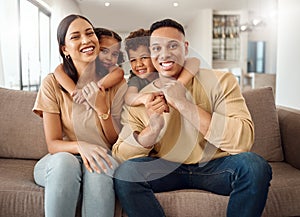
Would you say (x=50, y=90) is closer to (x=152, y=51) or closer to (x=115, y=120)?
(x=115, y=120)

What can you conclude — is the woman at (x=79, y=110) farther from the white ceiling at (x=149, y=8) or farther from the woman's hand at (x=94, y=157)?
the white ceiling at (x=149, y=8)

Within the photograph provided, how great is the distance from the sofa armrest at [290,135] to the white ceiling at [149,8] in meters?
4.47

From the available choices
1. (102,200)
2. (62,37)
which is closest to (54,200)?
(102,200)

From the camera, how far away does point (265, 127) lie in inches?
58.1

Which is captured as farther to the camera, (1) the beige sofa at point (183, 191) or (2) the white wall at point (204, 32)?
(2) the white wall at point (204, 32)

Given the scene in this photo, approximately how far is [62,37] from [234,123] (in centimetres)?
68

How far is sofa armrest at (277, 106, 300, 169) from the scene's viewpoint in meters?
1.38

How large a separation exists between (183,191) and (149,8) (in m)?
5.31

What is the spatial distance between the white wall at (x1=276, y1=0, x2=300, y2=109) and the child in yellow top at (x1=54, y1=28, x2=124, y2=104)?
1.65 metres

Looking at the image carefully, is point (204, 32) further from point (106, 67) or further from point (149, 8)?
point (106, 67)

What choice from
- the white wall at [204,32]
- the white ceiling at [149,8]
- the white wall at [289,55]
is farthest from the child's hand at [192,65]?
the white wall at [204,32]

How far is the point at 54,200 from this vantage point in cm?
102

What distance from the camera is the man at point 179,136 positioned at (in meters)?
1.07

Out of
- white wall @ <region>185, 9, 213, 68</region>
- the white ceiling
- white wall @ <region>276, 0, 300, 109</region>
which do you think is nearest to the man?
white wall @ <region>276, 0, 300, 109</region>
